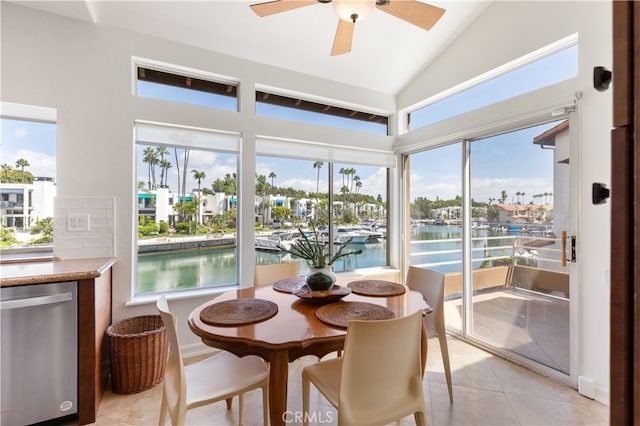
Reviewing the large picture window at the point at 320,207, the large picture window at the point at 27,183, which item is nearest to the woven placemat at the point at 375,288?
the large picture window at the point at 320,207

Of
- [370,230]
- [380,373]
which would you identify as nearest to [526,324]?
[370,230]

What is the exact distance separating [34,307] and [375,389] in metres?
2.01

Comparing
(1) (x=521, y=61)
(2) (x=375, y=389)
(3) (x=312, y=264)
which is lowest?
(2) (x=375, y=389)

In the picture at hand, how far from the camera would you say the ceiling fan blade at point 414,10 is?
1820 mm

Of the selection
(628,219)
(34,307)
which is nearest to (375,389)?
(628,219)

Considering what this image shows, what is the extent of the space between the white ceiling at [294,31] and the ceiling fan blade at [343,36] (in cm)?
59

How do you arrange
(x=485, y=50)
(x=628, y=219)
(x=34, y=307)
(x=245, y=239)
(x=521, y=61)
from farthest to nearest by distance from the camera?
(x=245, y=239) → (x=485, y=50) → (x=521, y=61) → (x=34, y=307) → (x=628, y=219)

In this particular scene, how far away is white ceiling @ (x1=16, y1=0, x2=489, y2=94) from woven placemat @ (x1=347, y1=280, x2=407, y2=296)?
233cm

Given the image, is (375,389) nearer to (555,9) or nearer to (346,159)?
(346,159)

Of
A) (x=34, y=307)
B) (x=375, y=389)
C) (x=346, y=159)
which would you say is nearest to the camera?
(x=375, y=389)

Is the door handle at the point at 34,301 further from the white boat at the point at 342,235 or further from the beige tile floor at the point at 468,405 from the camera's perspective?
the white boat at the point at 342,235

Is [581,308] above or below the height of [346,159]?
below

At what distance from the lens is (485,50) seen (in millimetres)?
2883

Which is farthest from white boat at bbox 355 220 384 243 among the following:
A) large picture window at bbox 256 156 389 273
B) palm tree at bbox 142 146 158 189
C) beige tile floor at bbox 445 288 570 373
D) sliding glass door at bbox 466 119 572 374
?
palm tree at bbox 142 146 158 189
